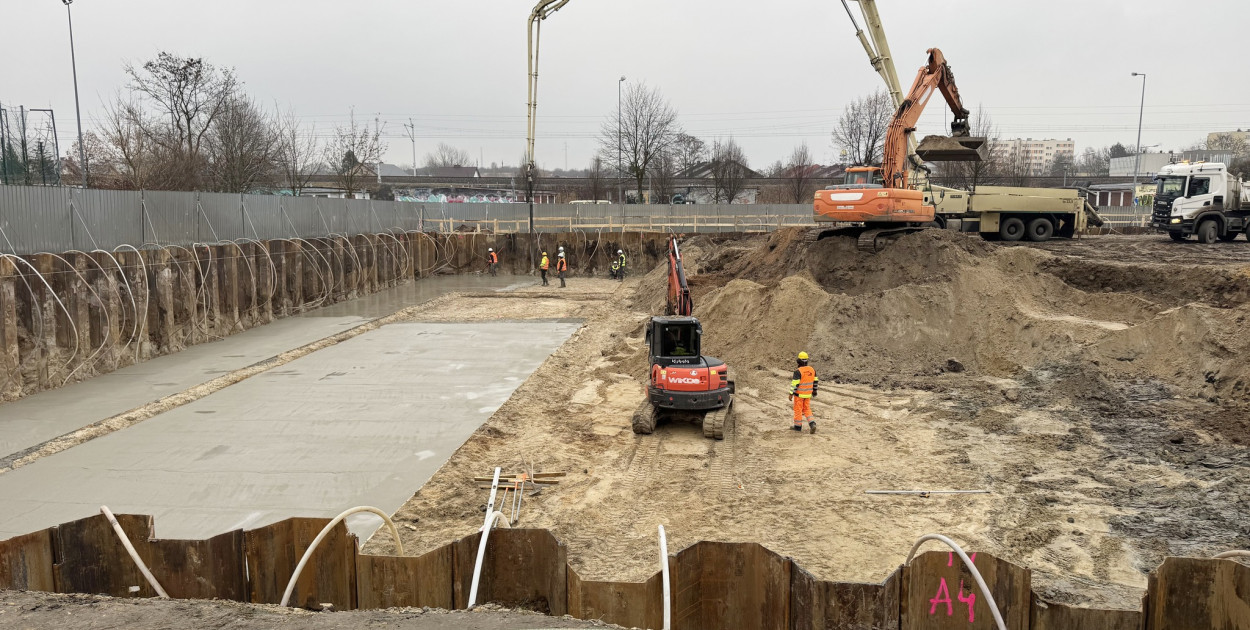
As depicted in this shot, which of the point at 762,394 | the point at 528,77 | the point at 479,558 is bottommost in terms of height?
the point at 762,394

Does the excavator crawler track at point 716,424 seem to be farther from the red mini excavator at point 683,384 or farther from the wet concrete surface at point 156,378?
the wet concrete surface at point 156,378

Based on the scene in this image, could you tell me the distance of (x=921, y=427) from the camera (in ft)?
40.5

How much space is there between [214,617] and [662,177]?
5352 centimetres

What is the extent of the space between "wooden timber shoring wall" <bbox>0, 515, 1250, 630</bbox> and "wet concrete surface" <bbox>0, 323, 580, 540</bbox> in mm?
2264

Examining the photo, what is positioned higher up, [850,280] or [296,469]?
[850,280]

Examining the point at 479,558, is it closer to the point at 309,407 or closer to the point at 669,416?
the point at 669,416

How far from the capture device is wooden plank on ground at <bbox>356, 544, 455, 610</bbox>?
5762 millimetres

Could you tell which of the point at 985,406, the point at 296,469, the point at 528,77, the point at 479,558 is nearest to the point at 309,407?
the point at 296,469

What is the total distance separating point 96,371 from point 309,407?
17.5 ft

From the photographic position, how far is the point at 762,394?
14516mm

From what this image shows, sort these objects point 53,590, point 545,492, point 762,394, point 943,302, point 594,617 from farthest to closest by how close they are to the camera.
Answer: point 943,302 < point 762,394 < point 545,492 < point 53,590 < point 594,617

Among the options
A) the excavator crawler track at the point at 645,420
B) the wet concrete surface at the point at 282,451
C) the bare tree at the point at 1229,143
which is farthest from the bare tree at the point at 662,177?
the bare tree at the point at 1229,143

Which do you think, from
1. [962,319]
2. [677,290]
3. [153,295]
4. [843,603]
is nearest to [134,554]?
[843,603]

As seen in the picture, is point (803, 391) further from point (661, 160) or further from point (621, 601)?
point (661, 160)
